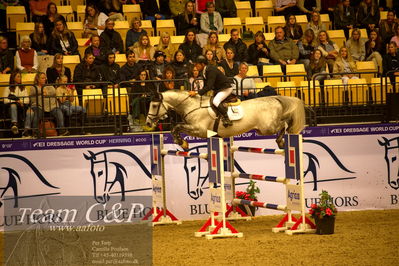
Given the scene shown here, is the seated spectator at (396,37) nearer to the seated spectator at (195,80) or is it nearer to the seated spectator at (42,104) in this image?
the seated spectator at (195,80)

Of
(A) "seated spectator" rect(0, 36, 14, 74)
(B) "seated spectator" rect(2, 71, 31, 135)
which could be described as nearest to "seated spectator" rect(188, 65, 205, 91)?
(B) "seated spectator" rect(2, 71, 31, 135)

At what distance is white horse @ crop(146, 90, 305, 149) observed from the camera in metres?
11.8

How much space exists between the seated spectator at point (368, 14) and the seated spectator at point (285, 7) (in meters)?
1.63

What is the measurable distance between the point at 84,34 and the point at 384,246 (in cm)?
926

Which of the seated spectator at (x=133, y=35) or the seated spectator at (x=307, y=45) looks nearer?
the seated spectator at (x=133, y=35)

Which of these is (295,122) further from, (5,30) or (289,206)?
(5,30)

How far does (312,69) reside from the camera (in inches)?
615

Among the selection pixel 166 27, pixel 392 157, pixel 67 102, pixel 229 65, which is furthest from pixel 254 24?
pixel 67 102

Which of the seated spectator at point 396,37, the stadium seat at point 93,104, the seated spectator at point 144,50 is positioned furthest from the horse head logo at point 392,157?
the stadium seat at point 93,104

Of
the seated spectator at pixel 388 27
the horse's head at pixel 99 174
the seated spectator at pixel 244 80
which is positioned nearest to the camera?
the horse's head at pixel 99 174

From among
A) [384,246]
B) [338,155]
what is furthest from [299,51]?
[384,246]

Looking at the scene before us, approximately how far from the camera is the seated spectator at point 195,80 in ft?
43.9

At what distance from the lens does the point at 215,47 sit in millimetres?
15625

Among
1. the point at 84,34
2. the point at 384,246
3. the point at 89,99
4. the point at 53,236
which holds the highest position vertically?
the point at 84,34
